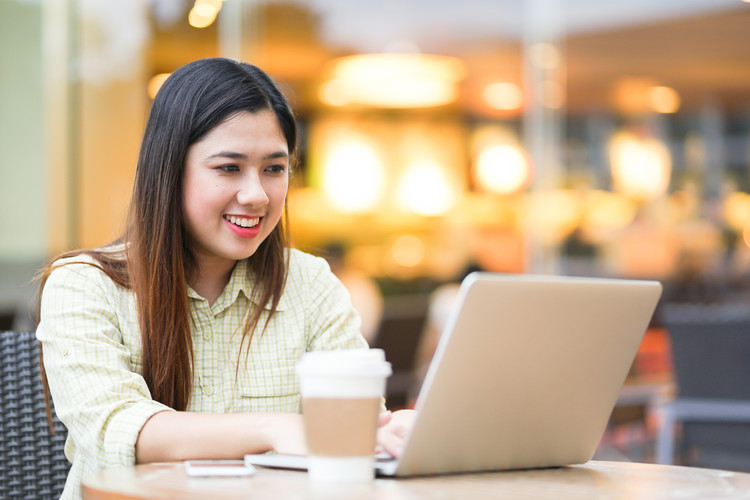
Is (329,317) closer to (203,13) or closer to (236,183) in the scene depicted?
(236,183)

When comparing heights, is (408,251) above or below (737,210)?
below

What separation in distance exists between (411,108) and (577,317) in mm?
8969

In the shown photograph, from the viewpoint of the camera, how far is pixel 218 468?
1.14 meters

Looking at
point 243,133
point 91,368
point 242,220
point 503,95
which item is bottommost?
point 91,368

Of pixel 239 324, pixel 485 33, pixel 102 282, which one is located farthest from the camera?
pixel 485 33

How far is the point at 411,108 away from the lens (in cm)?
1000

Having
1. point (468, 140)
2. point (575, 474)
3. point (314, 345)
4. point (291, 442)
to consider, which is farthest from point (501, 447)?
point (468, 140)

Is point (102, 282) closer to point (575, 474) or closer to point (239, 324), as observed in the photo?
point (239, 324)

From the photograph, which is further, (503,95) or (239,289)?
(503,95)

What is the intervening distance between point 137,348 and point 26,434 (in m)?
0.29

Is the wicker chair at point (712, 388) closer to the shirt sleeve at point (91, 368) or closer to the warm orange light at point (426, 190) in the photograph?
the shirt sleeve at point (91, 368)

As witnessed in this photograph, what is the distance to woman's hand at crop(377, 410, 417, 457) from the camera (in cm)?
119

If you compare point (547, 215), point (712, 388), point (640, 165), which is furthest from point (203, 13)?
point (640, 165)

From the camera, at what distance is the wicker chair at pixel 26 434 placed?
1617mm
